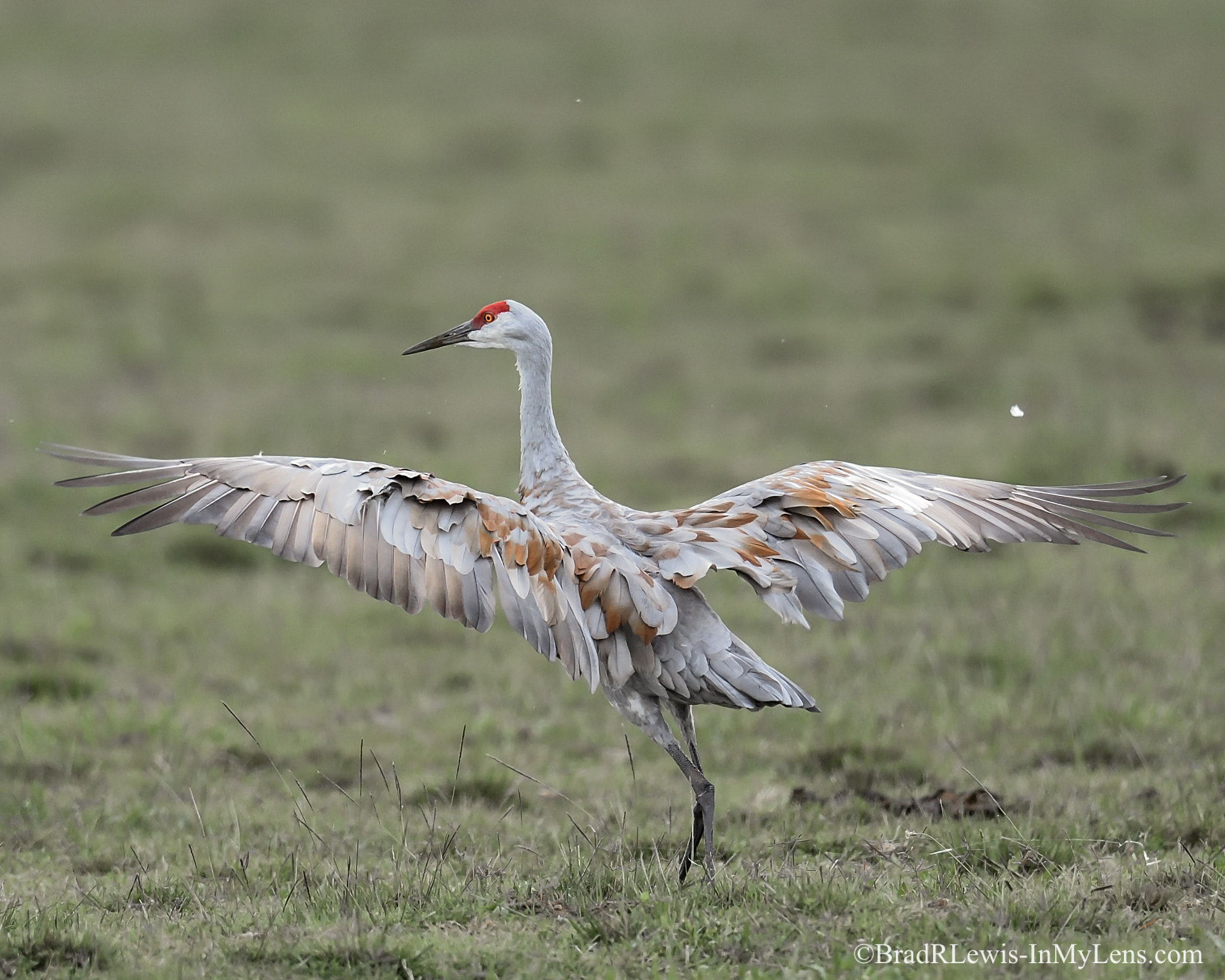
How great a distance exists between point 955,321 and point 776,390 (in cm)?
278

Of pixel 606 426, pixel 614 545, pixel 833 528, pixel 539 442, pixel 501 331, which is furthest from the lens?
pixel 606 426

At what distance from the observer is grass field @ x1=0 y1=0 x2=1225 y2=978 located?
502 cm

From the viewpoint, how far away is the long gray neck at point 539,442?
6160 millimetres

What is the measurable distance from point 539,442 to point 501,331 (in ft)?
1.82

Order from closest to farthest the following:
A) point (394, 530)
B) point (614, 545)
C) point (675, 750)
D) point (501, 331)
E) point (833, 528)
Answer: point (394, 530), point (675, 750), point (614, 545), point (833, 528), point (501, 331)

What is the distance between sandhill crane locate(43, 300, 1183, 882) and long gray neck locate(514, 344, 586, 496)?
19cm

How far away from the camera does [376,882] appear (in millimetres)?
4953

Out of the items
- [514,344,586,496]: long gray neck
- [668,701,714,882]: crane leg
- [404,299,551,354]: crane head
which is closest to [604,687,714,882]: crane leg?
[668,701,714,882]: crane leg

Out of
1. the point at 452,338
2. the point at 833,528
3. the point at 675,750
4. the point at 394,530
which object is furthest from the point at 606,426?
the point at 394,530

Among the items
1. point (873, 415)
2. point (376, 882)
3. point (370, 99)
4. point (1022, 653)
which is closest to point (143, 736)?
point (376, 882)

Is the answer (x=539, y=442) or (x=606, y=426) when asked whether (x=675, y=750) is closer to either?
(x=539, y=442)

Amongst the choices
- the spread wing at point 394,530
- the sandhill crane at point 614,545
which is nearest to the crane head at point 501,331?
the sandhill crane at point 614,545

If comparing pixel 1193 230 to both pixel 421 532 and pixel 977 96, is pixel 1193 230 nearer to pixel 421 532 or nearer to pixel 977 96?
pixel 977 96

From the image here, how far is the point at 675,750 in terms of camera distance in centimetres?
536
